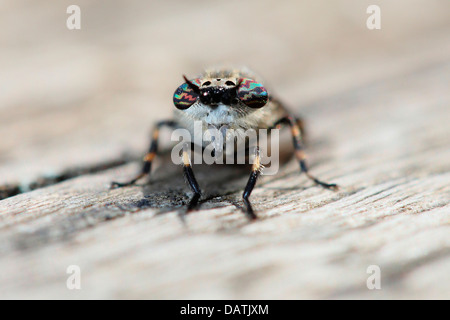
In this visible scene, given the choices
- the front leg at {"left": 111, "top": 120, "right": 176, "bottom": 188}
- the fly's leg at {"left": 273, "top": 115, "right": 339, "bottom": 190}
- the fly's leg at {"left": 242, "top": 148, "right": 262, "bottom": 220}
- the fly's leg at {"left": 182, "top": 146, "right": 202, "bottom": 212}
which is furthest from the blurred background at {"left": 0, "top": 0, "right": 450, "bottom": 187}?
the fly's leg at {"left": 242, "top": 148, "right": 262, "bottom": 220}

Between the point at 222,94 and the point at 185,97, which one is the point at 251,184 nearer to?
the point at 222,94

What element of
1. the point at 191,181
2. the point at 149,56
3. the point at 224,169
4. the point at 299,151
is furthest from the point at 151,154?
the point at 149,56

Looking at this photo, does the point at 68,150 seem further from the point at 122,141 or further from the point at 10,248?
the point at 10,248

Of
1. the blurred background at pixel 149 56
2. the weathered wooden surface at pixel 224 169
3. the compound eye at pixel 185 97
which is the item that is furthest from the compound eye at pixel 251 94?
the blurred background at pixel 149 56

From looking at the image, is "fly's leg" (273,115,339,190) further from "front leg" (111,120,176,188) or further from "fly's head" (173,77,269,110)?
"front leg" (111,120,176,188)

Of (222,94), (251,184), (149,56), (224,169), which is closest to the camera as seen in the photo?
(251,184)
